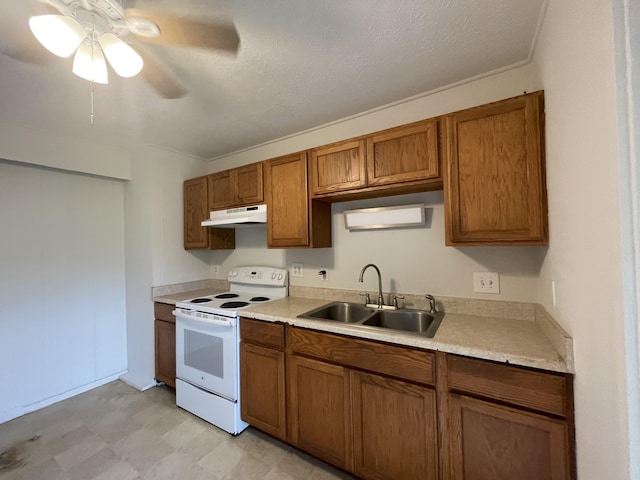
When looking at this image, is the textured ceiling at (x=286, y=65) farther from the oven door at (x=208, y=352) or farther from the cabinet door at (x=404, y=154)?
the oven door at (x=208, y=352)

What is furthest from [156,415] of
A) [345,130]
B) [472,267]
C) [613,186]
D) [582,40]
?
[582,40]

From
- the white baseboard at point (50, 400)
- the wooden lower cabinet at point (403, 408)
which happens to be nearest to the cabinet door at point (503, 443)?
the wooden lower cabinet at point (403, 408)

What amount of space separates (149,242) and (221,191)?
922 mm

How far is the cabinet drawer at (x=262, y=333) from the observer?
1.73 meters

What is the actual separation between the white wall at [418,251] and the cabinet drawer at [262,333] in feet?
2.11

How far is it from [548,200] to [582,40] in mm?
668

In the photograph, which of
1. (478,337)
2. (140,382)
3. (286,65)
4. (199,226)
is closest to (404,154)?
(286,65)

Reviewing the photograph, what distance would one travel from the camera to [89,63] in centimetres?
121

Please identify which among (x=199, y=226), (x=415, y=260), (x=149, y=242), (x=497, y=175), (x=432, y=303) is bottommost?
(x=432, y=303)

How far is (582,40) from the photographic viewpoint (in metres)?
0.75

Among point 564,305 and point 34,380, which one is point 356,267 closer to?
point 564,305

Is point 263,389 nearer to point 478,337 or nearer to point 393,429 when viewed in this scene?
point 393,429

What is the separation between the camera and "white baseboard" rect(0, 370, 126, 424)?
7.02ft

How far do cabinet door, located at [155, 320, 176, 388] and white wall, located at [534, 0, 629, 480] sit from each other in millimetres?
2749
